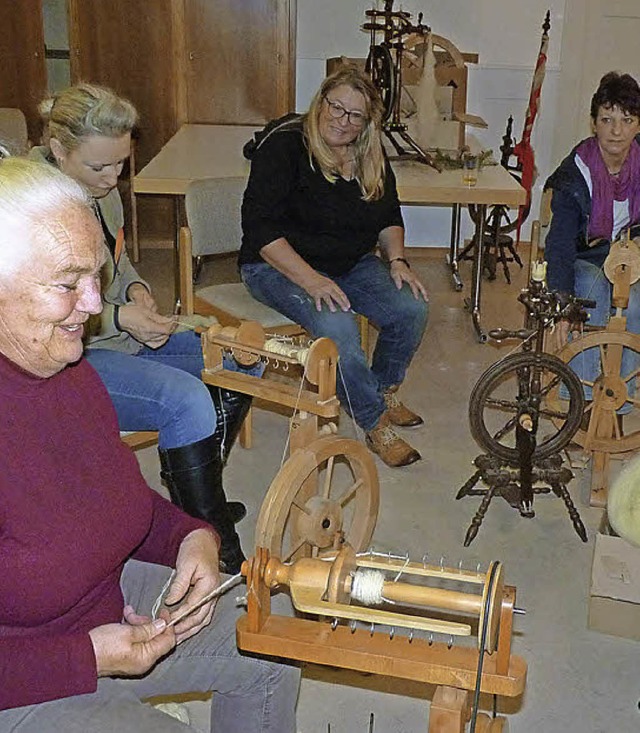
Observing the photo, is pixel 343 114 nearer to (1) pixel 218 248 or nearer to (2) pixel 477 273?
(1) pixel 218 248

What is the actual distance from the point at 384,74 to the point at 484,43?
1.75m

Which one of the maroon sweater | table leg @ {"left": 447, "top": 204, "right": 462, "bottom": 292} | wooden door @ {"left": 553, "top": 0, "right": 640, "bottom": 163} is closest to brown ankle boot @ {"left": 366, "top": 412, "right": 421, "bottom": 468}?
the maroon sweater

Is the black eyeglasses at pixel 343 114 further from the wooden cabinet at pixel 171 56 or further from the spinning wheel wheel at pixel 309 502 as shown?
the wooden cabinet at pixel 171 56

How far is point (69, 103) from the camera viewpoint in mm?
2230

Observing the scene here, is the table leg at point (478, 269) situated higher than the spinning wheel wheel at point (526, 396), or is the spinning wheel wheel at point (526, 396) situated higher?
the spinning wheel wheel at point (526, 396)

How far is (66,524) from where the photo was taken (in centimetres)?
130

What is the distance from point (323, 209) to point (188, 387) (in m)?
1.05

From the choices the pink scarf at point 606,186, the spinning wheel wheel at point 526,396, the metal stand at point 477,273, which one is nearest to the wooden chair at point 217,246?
the spinning wheel wheel at point 526,396

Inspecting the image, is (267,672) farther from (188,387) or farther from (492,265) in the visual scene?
(492,265)

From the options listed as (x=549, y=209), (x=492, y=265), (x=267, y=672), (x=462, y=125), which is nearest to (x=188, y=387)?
(x=267, y=672)

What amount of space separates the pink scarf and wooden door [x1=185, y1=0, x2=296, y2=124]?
2548 mm

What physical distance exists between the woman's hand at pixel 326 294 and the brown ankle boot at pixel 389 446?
0.41 m

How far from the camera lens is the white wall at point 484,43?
5.20 meters

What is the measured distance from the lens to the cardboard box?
2.21m
